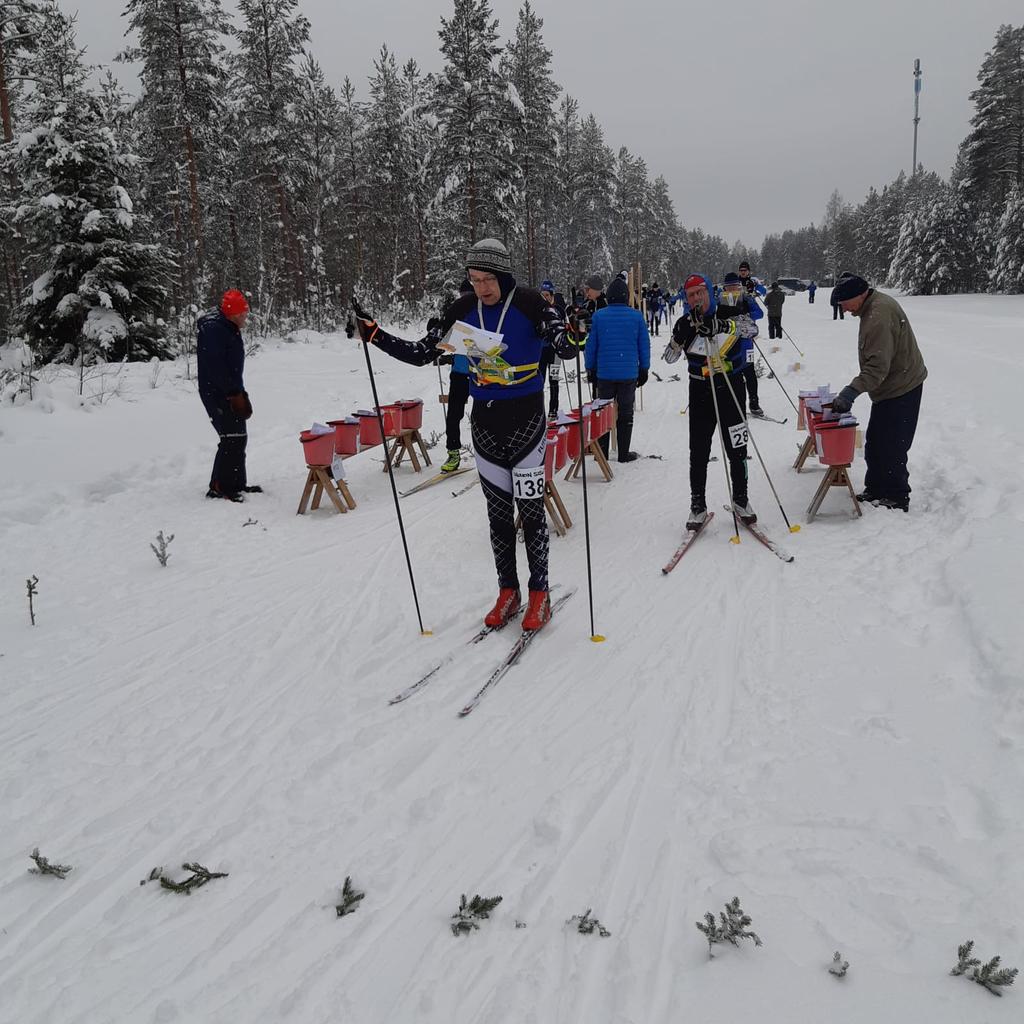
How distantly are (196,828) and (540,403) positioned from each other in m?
2.99

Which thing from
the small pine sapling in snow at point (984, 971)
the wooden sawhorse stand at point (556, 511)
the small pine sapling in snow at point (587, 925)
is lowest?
the small pine sapling in snow at point (587, 925)

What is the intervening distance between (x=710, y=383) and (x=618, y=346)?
271 cm

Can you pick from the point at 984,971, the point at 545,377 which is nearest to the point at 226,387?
the point at 545,377

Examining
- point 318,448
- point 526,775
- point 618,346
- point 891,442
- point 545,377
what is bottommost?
point 526,775

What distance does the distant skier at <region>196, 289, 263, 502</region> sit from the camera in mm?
7078

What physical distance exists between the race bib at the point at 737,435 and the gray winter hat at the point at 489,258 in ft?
9.10

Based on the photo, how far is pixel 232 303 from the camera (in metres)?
7.00

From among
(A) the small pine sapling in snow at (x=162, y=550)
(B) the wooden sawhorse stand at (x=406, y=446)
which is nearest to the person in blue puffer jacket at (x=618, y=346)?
(B) the wooden sawhorse stand at (x=406, y=446)

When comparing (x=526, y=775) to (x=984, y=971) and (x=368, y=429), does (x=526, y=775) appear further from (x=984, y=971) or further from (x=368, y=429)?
(x=368, y=429)

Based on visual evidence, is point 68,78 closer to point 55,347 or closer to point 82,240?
point 82,240

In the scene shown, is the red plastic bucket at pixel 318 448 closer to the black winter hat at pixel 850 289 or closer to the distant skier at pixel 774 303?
the black winter hat at pixel 850 289

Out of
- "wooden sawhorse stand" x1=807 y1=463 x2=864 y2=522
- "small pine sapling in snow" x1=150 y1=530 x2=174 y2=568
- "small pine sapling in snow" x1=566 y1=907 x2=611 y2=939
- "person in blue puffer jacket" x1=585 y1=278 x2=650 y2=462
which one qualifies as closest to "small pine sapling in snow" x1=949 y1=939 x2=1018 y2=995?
"small pine sapling in snow" x1=566 y1=907 x2=611 y2=939

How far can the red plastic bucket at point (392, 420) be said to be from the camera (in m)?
8.30

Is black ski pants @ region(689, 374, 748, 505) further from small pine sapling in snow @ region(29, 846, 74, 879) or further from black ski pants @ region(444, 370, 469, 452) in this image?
small pine sapling in snow @ region(29, 846, 74, 879)
